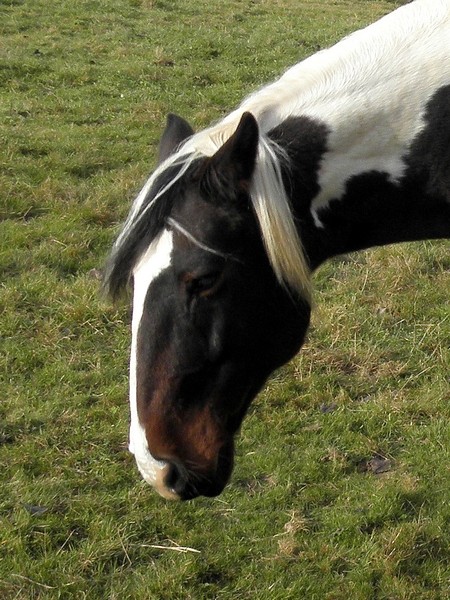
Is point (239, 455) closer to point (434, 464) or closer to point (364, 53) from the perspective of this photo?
point (434, 464)

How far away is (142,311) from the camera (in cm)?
274

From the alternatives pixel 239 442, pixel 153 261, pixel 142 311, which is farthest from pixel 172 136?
pixel 239 442

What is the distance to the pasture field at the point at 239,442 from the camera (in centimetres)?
383

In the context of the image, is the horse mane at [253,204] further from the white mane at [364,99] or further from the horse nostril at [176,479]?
the horse nostril at [176,479]

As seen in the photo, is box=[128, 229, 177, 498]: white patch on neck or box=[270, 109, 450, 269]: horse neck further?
box=[270, 109, 450, 269]: horse neck

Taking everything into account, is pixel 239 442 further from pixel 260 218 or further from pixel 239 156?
pixel 239 156

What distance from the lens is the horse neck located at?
9.32 feet

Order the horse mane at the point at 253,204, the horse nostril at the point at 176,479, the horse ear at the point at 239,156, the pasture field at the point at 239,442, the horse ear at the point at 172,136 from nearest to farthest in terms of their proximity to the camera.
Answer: the horse ear at the point at 239,156 → the horse mane at the point at 253,204 → the horse nostril at the point at 176,479 → the horse ear at the point at 172,136 → the pasture field at the point at 239,442

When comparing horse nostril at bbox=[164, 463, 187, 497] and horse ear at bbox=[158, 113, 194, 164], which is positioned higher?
horse ear at bbox=[158, 113, 194, 164]

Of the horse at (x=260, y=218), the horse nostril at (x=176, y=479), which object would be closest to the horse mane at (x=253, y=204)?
the horse at (x=260, y=218)

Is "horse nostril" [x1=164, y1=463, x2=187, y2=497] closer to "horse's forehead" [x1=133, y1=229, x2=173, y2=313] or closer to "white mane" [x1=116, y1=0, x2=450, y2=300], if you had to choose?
Result: "horse's forehead" [x1=133, y1=229, x2=173, y2=313]

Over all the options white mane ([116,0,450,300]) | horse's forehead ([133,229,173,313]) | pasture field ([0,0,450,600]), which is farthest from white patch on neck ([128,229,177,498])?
pasture field ([0,0,450,600])

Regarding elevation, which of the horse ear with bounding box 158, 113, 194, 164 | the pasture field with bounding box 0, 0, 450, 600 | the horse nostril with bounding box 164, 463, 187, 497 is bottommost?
the pasture field with bounding box 0, 0, 450, 600

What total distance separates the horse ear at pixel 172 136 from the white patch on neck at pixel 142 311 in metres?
0.47
